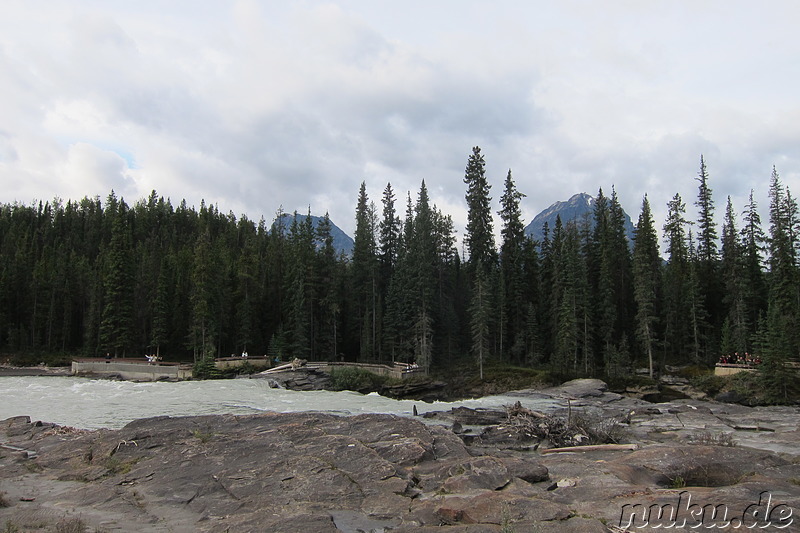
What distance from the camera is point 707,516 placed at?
10.3 meters

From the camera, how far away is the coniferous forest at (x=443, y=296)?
212 feet

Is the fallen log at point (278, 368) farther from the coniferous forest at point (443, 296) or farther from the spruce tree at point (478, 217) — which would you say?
the spruce tree at point (478, 217)

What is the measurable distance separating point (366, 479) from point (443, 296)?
62877mm

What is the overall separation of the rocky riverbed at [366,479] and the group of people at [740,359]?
32.7 metres

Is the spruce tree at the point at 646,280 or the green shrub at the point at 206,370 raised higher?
the spruce tree at the point at 646,280

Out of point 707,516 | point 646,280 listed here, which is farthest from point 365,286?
point 707,516

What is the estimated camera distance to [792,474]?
48.2ft

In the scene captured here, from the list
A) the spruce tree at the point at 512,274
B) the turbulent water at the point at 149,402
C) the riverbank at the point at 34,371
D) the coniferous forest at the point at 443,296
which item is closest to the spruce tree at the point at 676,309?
the coniferous forest at the point at 443,296

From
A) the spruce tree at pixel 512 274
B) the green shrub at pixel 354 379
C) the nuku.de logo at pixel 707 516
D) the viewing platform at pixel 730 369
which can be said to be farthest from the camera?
the spruce tree at pixel 512 274

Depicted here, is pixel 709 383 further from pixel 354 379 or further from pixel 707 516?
pixel 707 516

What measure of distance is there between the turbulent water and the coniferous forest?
1339cm

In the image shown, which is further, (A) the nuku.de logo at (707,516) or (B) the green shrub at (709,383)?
(B) the green shrub at (709,383)

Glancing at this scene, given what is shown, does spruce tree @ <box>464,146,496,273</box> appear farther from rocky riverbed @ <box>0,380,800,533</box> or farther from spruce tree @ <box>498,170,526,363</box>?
rocky riverbed @ <box>0,380,800,533</box>

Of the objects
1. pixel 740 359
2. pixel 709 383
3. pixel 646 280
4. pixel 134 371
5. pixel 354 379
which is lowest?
pixel 709 383
